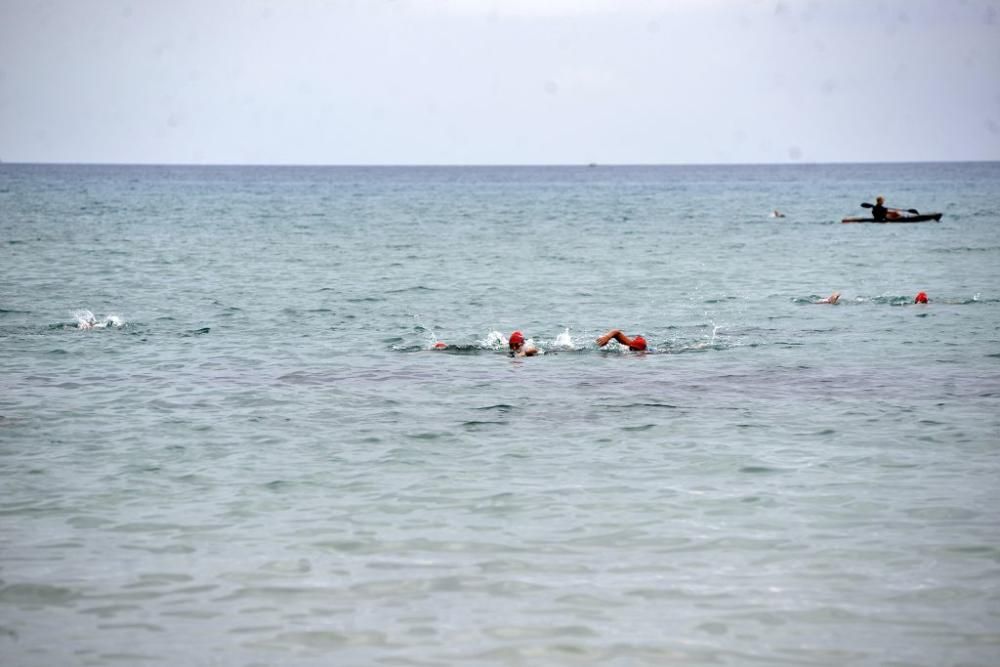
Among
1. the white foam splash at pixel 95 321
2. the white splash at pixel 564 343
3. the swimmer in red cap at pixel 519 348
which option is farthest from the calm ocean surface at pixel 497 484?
the swimmer in red cap at pixel 519 348

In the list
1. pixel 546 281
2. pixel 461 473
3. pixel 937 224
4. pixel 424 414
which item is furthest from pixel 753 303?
pixel 937 224

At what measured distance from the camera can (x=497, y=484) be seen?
12406mm

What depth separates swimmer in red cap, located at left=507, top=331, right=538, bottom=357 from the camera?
69.9 feet

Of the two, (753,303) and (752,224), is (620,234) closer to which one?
(752,224)

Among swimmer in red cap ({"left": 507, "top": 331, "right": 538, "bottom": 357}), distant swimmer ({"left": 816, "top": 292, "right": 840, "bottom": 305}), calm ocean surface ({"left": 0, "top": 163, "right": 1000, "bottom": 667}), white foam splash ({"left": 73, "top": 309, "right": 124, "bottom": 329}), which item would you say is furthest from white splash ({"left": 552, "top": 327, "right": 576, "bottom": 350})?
white foam splash ({"left": 73, "top": 309, "right": 124, "bottom": 329})

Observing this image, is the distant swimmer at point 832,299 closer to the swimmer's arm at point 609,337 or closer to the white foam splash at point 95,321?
the swimmer's arm at point 609,337

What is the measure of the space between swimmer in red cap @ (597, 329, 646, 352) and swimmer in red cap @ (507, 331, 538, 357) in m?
1.36

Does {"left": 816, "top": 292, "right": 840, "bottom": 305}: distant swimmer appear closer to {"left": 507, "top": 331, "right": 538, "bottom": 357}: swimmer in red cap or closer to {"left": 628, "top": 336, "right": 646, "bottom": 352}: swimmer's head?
{"left": 628, "top": 336, "right": 646, "bottom": 352}: swimmer's head

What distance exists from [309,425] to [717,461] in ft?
19.3

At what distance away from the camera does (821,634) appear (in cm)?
842

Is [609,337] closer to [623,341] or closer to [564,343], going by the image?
[623,341]

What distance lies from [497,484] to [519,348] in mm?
9267

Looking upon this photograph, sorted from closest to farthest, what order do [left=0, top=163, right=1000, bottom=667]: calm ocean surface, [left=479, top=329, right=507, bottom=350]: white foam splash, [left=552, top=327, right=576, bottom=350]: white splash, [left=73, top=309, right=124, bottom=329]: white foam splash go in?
[left=0, top=163, right=1000, bottom=667]: calm ocean surface, [left=552, top=327, right=576, bottom=350]: white splash, [left=479, top=329, right=507, bottom=350]: white foam splash, [left=73, top=309, right=124, bottom=329]: white foam splash

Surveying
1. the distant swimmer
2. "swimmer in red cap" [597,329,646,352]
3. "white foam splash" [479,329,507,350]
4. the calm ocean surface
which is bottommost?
the calm ocean surface
